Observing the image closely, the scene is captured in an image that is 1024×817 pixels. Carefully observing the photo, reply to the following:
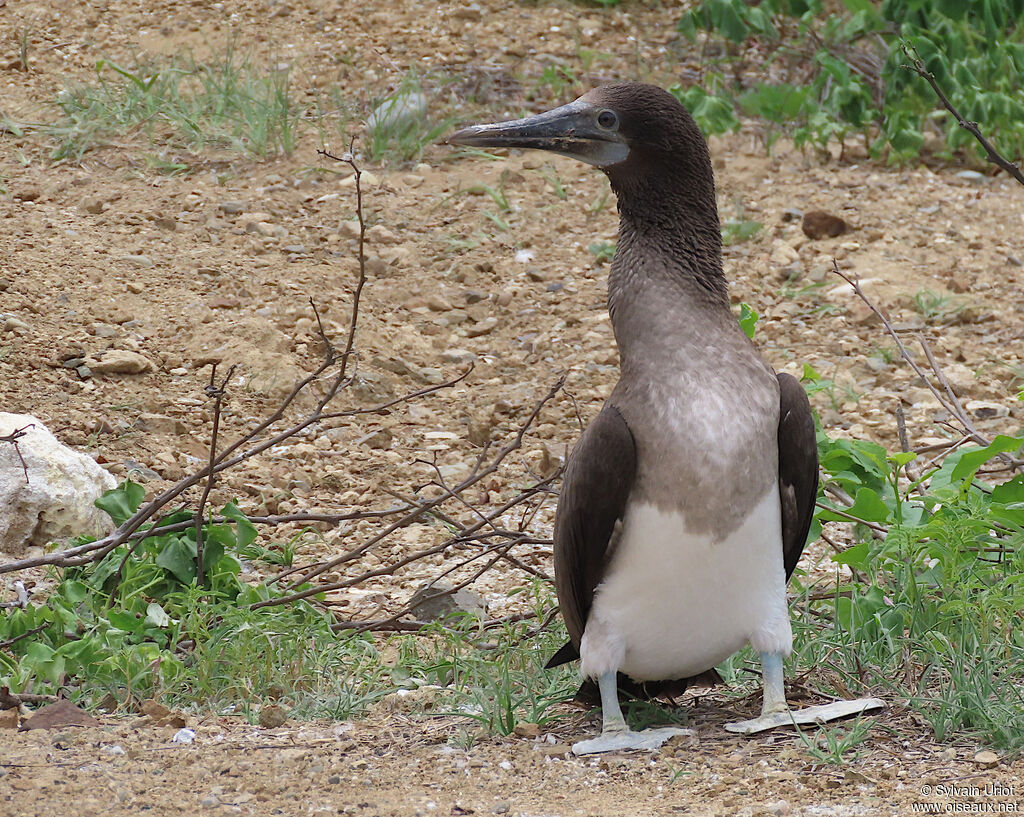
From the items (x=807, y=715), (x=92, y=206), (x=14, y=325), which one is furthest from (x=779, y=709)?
(x=92, y=206)

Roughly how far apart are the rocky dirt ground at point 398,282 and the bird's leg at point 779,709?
0.06m

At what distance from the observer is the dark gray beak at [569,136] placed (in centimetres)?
356

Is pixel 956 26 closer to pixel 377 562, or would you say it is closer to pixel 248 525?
pixel 377 562

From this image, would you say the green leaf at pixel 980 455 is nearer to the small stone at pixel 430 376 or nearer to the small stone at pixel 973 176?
the small stone at pixel 430 376

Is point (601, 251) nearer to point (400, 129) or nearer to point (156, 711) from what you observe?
point (400, 129)

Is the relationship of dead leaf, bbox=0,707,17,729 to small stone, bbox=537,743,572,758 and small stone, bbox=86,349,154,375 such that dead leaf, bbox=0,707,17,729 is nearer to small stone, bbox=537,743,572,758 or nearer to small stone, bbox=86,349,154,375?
small stone, bbox=537,743,572,758

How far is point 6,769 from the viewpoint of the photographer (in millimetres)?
3133

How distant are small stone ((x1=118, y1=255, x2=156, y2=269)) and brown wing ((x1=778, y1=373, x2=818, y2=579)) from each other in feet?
13.9

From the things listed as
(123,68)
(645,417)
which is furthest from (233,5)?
(645,417)

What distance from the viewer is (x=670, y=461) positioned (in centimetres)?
316

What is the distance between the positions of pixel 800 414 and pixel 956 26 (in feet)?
19.4

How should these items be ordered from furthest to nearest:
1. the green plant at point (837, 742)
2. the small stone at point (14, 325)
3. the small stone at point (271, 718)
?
the small stone at point (14, 325) < the small stone at point (271, 718) < the green plant at point (837, 742)

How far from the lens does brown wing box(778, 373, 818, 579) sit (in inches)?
131

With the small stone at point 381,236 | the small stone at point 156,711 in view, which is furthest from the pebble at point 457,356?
the small stone at point 156,711
